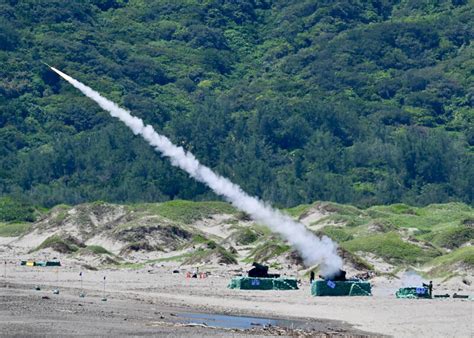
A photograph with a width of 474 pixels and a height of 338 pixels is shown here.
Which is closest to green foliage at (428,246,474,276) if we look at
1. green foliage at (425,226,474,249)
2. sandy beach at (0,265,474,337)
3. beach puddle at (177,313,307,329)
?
sandy beach at (0,265,474,337)

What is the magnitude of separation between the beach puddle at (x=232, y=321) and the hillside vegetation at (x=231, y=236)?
109ft

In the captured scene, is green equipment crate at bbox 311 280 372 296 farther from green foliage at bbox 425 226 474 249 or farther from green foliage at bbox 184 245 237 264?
green foliage at bbox 425 226 474 249

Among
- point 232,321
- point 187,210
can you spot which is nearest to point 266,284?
point 232,321

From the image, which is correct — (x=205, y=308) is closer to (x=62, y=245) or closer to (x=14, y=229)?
(x=62, y=245)

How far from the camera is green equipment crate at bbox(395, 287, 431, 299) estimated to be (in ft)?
303

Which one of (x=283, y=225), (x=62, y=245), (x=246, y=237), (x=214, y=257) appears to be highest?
(x=246, y=237)

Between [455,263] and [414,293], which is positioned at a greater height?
[455,263]

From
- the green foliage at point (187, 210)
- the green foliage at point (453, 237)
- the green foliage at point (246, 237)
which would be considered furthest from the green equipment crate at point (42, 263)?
the green foliage at point (187, 210)

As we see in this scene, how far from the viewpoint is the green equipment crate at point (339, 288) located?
93625mm

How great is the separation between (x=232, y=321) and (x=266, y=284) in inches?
946

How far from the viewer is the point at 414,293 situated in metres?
92.5

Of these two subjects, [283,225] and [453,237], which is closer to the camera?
[283,225]

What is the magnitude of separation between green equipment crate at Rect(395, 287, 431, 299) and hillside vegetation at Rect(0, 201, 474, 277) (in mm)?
15333

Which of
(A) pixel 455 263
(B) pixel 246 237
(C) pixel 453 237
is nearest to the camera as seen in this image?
(A) pixel 455 263
